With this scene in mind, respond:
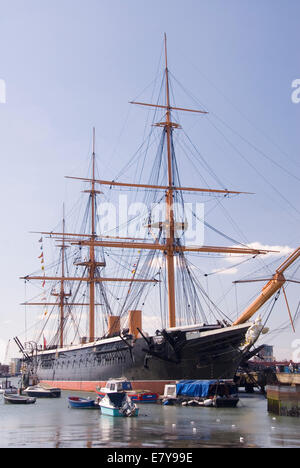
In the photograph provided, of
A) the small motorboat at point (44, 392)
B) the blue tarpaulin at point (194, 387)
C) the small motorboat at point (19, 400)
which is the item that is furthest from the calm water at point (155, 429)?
the small motorboat at point (44, 392)

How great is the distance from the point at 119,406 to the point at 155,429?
22.6 feet

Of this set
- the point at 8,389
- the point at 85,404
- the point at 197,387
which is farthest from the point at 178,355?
the point at 8,389

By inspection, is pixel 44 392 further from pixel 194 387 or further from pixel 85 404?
pixel 194 387

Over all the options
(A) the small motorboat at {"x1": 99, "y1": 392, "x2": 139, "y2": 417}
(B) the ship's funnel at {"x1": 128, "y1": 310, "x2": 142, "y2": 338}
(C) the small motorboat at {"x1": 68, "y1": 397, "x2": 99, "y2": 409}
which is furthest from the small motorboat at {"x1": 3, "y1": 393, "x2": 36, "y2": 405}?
(A) the small motorboat at {"x1": 99, "y1": 392, "x2": 139, "y2": 417}

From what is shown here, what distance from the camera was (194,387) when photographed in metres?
37.8

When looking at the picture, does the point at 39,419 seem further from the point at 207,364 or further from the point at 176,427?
the point at 207,364

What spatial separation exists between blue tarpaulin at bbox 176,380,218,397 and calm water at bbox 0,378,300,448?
1.81m

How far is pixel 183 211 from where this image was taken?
50.2 metres

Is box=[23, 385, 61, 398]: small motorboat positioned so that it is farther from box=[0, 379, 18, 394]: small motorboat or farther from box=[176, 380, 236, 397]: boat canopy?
box=[176, 380, 236, 397]: boat canopy

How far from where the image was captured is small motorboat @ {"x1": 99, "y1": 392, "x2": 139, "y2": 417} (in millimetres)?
30891

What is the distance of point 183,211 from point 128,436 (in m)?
29.6
